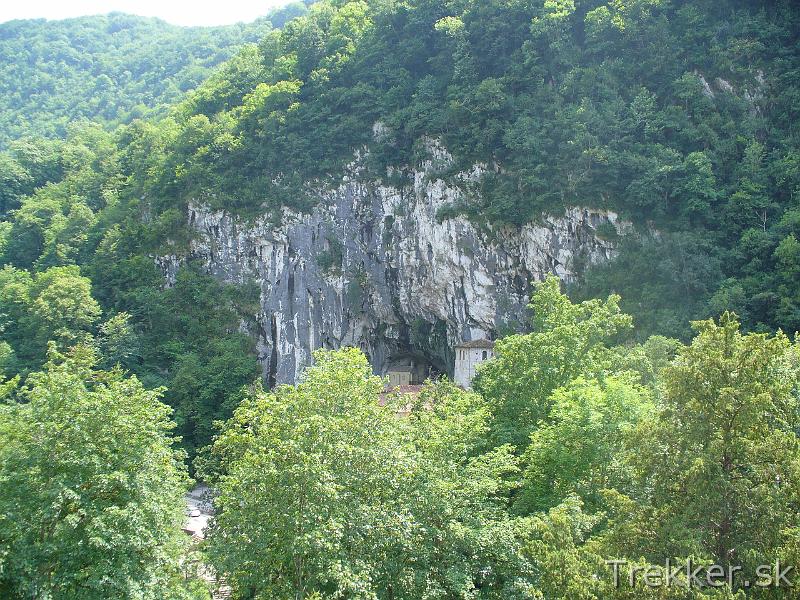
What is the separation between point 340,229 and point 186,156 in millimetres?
13382

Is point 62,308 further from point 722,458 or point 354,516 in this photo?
point 722,458

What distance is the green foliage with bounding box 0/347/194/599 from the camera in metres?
15.2

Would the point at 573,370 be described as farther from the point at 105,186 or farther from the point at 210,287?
the point at 105,186

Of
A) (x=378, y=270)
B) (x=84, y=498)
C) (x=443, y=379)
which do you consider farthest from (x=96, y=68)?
(x=84, y=498)

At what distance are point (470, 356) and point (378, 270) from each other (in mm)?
8638

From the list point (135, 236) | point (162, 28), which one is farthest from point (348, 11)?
point (162, 28)

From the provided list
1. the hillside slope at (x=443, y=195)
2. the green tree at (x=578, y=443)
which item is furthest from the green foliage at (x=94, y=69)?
the green tree at (x=578, y=443)

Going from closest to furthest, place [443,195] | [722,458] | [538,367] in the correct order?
[722,458] < [538,367] < [443,195]

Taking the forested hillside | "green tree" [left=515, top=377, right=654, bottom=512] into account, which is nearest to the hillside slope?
"green tree" [left=515, top=377, right=654, bottom=512]

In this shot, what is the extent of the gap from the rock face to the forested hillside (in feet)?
135

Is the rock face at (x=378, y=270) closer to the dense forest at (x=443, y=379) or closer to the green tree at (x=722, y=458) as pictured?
the dense forest at (x=443, y=379)

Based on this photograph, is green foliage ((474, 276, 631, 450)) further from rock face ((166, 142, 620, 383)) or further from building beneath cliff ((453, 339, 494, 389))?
rock face ((166, 142, 620, 383))

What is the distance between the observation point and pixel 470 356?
43.5m

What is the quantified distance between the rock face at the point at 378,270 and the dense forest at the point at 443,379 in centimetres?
127
